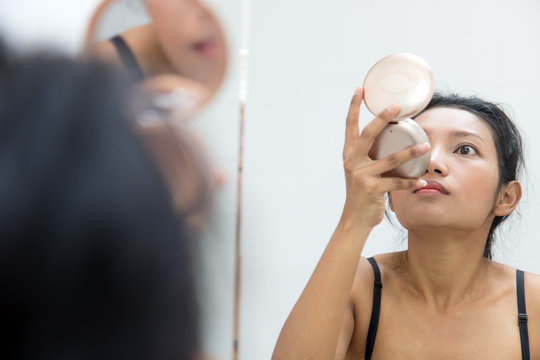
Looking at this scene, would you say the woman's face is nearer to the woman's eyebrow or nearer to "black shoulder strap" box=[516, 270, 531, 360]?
the woman's eyebrow

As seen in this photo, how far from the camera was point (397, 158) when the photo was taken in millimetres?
649

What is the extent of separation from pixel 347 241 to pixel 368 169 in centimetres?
10

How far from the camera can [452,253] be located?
90 cm

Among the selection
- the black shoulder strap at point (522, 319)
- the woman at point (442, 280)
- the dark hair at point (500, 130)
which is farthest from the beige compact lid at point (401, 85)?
the black shoulder strap at point (522, 319)

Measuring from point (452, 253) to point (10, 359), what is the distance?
0.79 m

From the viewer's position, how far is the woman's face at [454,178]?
0.81 metres

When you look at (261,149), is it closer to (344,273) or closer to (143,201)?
(344,273)

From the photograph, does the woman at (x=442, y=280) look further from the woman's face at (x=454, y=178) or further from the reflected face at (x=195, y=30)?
the reflected face at (x=195, y=30)

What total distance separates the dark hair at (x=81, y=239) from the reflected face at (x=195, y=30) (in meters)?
0.44

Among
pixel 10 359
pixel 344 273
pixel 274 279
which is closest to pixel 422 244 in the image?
pixel 344 273

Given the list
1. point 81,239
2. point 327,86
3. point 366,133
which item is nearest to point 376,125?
point 366,133

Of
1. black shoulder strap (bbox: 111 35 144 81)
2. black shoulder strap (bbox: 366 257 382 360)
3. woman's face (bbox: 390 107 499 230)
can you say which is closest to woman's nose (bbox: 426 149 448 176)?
woman's face (bbox: 390 107 499 230)

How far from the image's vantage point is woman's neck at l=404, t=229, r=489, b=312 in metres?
0.90

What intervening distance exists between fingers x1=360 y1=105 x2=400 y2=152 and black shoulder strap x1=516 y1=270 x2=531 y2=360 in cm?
41
